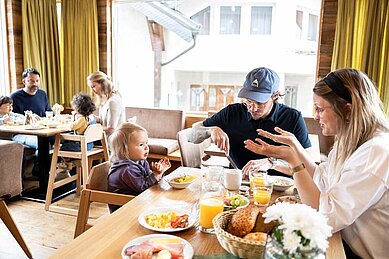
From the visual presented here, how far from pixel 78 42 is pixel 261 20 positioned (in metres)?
2.75

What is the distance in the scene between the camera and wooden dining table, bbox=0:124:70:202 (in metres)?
3.30

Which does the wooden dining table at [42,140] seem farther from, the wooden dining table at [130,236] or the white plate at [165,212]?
the white plate at [165,212]

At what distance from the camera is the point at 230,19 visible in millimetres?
5297

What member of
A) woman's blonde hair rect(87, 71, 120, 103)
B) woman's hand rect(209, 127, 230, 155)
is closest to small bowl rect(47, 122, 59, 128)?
woman's blonde hair rect(87, 71, 120, 103)

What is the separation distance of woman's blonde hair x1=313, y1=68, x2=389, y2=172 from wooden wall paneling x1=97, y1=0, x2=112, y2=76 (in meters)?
4.20

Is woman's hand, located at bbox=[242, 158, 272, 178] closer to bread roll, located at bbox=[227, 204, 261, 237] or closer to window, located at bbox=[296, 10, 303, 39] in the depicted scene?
bread roll, located at bbox=[227, 204, 261, 237]

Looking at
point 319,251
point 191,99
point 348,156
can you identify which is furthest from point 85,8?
point 319,251

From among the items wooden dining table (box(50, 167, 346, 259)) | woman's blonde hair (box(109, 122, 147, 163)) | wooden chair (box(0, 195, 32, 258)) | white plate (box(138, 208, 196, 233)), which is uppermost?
woman's blonde hair (box(109, 122, 147, 163))

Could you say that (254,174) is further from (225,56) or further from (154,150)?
(225,56)

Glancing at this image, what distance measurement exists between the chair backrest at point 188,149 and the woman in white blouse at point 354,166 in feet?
3.47

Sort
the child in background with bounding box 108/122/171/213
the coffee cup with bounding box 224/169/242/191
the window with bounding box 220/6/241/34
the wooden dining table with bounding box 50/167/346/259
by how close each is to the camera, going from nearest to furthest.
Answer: the wooden dining table with bounding box 50/167/346/259, the coffee cup with bounding box 224/169/242/191, the child in background with bounding box 108/122/171/213, the window with bounding box 220/6/241/34

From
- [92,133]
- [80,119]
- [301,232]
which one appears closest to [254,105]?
[301,232]

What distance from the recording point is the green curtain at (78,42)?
16.1 ft

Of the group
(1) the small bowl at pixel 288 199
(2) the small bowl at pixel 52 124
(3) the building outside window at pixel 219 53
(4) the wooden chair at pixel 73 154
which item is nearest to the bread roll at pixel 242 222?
(1) the small bowl at pixel 288 199
